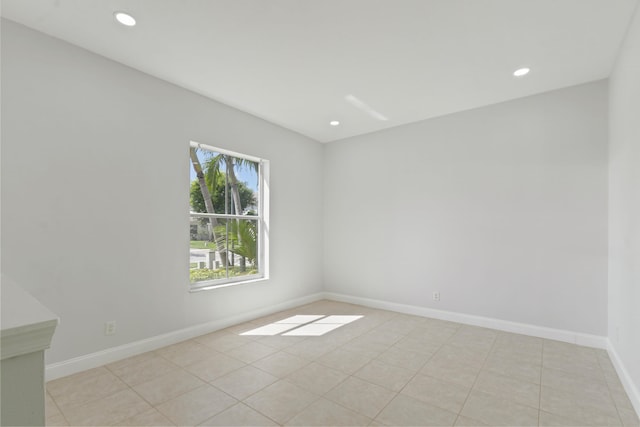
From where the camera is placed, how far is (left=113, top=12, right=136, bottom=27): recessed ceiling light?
90.7 inches

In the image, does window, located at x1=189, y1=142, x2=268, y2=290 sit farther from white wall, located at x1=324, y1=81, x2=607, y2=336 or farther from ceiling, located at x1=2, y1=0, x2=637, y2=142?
white wall, located at x1=324, y1=81, x2=607, y2=336

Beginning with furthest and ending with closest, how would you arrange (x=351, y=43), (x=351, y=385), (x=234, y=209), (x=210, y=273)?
(x=234, y=209) < (x=210, y=273) < (x=351, y=43) < (x=351, y=385)

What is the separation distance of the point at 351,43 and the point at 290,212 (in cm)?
276

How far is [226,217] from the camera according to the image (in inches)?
160

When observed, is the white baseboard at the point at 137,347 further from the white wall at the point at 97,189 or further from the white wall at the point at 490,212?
the white wall at the point at 490,212

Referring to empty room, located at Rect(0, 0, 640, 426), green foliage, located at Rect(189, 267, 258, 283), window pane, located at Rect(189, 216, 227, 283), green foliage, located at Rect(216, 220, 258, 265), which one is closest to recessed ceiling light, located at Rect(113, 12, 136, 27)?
empty room, located at Rect(0, 0, 640, 426)

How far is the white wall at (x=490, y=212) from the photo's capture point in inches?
132

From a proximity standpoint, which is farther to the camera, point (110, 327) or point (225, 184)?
point (225, 184)

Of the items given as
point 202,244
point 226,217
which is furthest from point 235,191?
point 202,244

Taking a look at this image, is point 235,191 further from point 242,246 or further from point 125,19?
point 125,19

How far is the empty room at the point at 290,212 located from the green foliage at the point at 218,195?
0.02 metres

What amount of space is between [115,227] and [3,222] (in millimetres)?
745

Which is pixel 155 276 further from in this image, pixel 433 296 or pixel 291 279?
pixel 433 296

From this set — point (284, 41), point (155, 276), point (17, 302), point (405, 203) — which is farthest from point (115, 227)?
point (405, 203)
